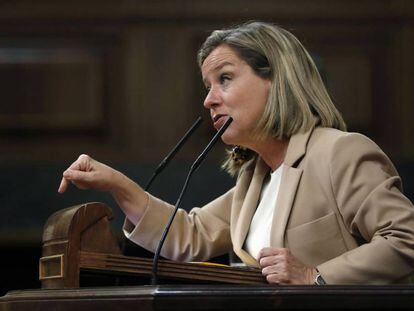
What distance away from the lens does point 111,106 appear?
199 inches

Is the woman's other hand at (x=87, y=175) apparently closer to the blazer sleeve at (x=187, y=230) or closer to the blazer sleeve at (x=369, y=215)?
the blazer sleeve at (x=187, y=230)

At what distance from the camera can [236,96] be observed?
124 inches

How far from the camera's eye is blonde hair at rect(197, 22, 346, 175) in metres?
3.12

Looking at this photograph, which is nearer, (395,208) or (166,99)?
(395,208)

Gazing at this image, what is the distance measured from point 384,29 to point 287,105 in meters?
2.03

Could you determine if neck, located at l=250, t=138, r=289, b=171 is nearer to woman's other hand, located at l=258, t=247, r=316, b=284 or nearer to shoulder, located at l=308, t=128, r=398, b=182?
shoulder, located at l=308, t=128, r=398, b=182

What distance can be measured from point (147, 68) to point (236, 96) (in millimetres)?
1936

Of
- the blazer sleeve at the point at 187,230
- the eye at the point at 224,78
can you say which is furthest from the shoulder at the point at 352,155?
the blazer sleeve at the point at 187,230

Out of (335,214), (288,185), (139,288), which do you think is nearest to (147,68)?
(288,185)

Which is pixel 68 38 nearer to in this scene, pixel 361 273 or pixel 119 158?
pixel 119 158

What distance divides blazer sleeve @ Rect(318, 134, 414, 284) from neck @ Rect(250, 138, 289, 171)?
24cm

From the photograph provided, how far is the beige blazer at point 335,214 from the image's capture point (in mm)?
2701

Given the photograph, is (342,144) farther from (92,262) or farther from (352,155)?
(92,262)

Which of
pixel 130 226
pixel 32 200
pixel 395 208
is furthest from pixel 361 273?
pixel 32 200
